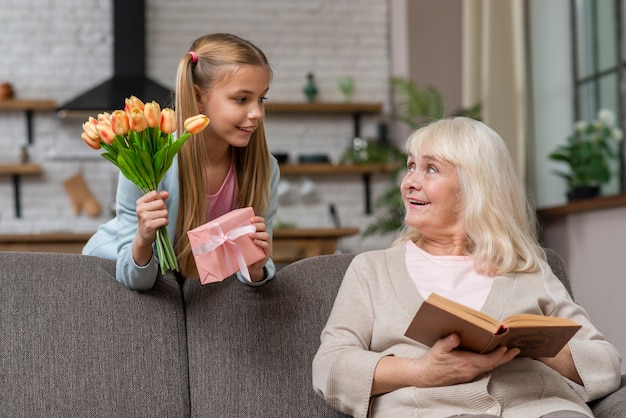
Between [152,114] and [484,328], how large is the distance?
32.0 inches

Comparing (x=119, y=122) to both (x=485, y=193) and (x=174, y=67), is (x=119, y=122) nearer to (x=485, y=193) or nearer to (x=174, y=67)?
(x=485, y=193)

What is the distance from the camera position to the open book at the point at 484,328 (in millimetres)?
1608

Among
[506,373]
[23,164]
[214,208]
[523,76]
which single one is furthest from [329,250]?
[506,373]

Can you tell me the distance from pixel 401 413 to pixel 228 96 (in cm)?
87

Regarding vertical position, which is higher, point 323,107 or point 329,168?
point 323,107

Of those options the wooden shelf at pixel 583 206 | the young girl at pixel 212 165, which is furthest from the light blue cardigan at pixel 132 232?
the wooden shelf at pixel 583 206

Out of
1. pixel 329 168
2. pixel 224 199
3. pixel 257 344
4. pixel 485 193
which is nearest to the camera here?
pixel 485 193

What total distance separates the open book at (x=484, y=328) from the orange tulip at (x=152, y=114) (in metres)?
0.69

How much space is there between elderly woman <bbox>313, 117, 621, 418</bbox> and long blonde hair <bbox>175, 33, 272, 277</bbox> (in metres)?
0.39

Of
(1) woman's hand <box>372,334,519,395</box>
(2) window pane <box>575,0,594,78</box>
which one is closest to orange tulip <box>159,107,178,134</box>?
(1) woman's hand <box>372,334,519,395</box>

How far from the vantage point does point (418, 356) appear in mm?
1895

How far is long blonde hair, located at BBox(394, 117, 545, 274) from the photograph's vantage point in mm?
2012

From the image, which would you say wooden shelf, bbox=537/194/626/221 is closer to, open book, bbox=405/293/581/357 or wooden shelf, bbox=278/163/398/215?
wooden shelf, bbox=278/163/398/215

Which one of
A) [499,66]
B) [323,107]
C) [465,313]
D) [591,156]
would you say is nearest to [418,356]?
[465,313]
